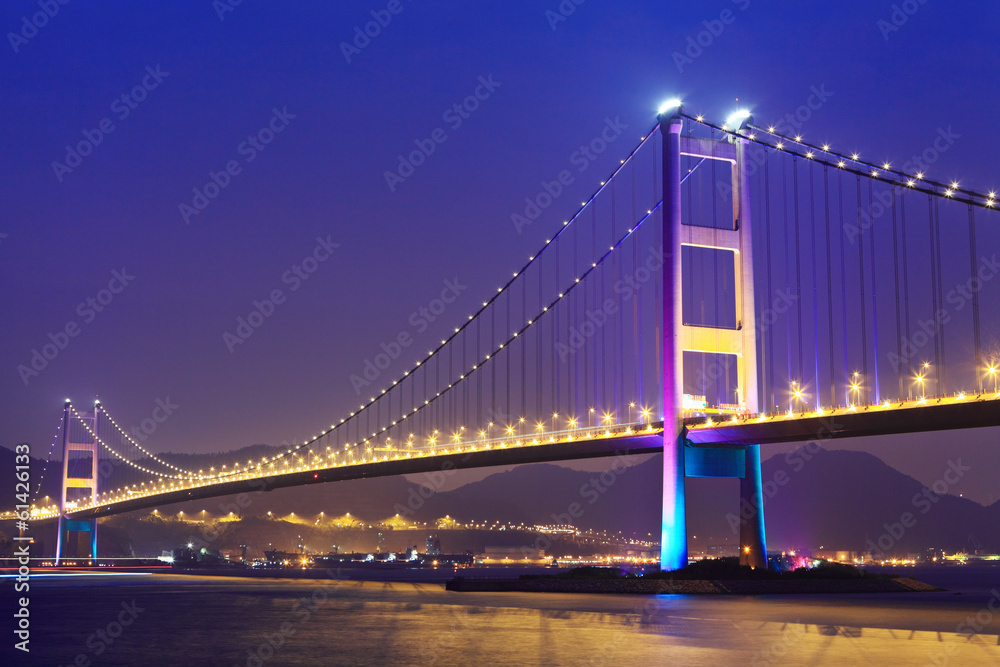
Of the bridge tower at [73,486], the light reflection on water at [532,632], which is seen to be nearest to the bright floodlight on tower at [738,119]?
the light reflection on water at [532,632]

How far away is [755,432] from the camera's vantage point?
40781 millimetres

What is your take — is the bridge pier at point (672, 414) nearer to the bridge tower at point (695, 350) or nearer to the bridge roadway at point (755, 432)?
the bridge tower at point (695, 350)

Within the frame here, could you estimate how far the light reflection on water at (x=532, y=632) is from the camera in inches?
806

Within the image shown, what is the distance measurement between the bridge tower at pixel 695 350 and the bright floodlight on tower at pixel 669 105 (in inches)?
2.7

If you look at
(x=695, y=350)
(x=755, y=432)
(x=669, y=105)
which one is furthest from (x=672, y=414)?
(x=669, y=105)

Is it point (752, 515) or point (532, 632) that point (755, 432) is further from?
point (532, 632)

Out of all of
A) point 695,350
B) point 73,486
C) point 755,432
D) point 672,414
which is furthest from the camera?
point 73,486

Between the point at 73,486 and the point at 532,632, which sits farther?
the point at 73,486

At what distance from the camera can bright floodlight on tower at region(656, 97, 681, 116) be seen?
4606 cm

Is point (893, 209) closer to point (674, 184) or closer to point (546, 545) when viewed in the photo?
point (674, 184)

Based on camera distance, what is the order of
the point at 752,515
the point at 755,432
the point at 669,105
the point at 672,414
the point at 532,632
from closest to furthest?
the point at 532,632, the point at 755,432, the point at 672,414, the point at 752,515, the point at 669,105

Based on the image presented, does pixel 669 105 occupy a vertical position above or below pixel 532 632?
above

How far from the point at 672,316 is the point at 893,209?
8283 millimetres

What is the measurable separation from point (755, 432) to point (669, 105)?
44.1 feet
